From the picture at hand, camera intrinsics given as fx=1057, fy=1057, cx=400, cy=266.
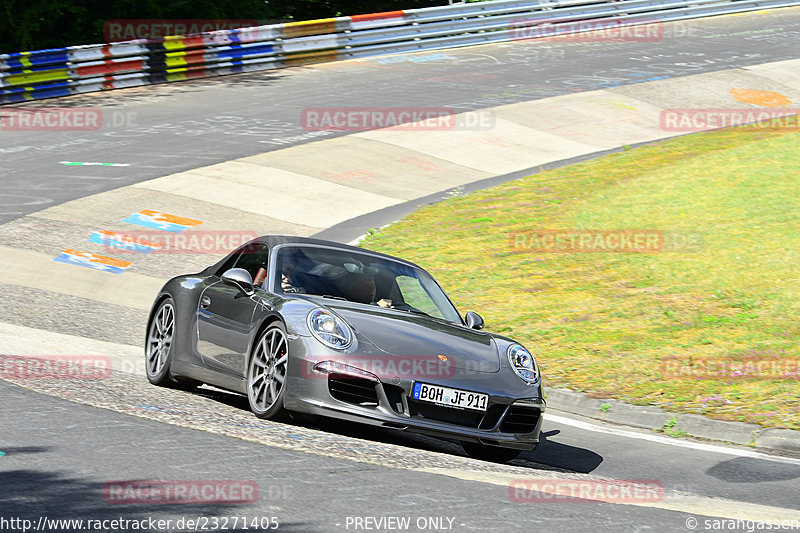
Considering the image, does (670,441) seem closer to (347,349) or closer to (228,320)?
(347,349)

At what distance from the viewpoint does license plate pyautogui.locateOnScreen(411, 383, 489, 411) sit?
6844 millimetres

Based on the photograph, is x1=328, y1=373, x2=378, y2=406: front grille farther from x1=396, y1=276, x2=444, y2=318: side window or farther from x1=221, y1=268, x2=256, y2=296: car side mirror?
x1=396, y1=276, x2=444, y2=318: side window

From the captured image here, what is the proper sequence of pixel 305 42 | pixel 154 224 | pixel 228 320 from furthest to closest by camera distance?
pixel 305 42
pixel 154 224
pixel 228 320

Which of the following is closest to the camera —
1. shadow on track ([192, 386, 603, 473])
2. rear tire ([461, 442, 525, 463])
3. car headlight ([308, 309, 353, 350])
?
car headlight ([308, 309, 353, 350])

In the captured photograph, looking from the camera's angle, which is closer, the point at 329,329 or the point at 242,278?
the point at 329,329

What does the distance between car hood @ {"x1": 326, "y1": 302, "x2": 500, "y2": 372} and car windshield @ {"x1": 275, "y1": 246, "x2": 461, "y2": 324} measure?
0.34m

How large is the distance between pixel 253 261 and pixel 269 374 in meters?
1.52

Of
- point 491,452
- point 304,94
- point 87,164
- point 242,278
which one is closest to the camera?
point 491,452

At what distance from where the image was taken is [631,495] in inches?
234

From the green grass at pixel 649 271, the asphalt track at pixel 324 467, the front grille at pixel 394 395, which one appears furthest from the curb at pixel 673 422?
the front grille at pixel 394 395

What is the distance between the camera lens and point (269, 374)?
725 centimetres

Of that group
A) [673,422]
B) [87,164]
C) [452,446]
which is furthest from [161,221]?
[673,422]

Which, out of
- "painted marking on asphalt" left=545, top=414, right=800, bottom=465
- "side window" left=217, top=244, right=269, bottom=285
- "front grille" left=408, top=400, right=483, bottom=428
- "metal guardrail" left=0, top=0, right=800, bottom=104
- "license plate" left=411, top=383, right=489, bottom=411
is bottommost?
"painted marking on asphalt" left=545, top=414, right=800, bottom=465

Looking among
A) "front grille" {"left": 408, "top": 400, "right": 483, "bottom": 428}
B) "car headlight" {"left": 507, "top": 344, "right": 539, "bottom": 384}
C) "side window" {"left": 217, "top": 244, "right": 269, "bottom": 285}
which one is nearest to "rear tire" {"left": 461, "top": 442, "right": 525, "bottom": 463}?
"front grille" {"left": 408, "top": 400, "right": 483, "bottom": 428}
